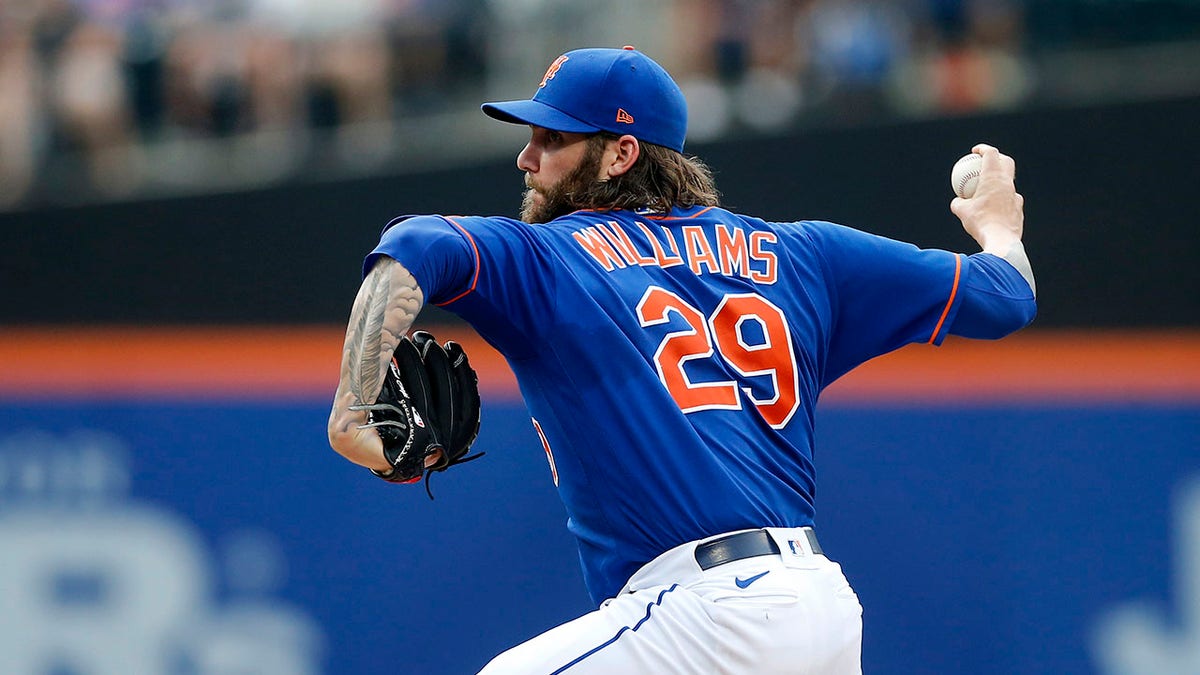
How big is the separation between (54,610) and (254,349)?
1.51 meters

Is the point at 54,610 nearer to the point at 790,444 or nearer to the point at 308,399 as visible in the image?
the point at 308,399

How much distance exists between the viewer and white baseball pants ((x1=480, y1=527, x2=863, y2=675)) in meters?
2.86

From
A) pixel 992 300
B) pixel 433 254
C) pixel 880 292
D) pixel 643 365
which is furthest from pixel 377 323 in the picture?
pixel 992 300

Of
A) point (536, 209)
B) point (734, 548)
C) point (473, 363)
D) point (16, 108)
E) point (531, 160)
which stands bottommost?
point (473, 363)

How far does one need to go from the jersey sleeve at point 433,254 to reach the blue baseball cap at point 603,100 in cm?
51

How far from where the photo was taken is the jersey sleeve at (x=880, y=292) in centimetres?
341

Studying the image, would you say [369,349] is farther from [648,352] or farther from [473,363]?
[473,363]

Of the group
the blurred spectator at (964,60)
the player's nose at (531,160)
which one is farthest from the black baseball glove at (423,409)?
the blurred spectator at (964,60)

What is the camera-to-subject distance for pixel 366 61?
747 cm

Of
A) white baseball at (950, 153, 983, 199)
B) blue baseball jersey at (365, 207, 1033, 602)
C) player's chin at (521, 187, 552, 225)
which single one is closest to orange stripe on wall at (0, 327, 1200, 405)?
white baseball at (950, 153, 983, 199)

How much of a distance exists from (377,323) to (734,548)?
859 mm

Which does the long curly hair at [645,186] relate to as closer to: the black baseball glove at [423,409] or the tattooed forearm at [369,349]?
the black baseball glove at [423,409]

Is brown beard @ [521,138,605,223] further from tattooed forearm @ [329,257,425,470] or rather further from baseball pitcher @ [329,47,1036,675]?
tattooed forearm @ [329,257,425,470]

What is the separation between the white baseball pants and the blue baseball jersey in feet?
0.31
